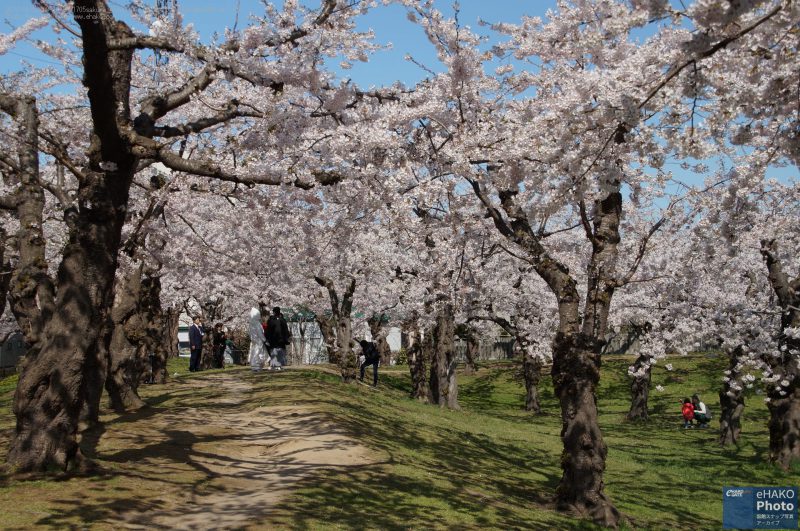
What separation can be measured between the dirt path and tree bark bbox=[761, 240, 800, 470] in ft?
38.0

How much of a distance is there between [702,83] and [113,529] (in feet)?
23.6

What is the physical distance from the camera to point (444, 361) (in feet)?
88.0

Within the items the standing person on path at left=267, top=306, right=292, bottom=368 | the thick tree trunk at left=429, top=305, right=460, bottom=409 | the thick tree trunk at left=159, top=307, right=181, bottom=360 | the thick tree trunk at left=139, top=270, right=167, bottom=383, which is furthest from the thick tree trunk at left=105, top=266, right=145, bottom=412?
the thick tree trunk at left=159, top=307, right=181, bottom=360

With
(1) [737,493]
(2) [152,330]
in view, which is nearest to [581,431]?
(1) [737,493]

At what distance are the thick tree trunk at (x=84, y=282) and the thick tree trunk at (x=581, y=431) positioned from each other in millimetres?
6555

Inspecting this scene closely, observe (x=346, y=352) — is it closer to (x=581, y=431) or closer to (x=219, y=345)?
(x=219, y=345)

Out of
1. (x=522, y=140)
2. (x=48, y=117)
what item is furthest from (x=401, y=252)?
(x=522, y=140)

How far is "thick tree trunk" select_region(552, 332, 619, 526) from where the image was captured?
34.8 feet

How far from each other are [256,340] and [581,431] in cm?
1907

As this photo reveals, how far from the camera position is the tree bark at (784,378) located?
58.9 feet

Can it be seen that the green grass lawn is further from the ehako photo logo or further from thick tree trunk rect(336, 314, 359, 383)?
thick tree trunk rect(336, 314, 359, 383)

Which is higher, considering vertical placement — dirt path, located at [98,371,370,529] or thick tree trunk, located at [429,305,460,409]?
thick tree trunk, located at [429,305,460,409]

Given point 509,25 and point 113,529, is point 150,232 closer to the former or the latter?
point 509,25

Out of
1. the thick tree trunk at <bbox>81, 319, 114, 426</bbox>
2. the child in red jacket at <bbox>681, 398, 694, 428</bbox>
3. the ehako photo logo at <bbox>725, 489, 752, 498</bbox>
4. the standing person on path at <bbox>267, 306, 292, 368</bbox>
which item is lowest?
the ehako photo logo at <bbox>725, 489, 752, 498</bbox>
